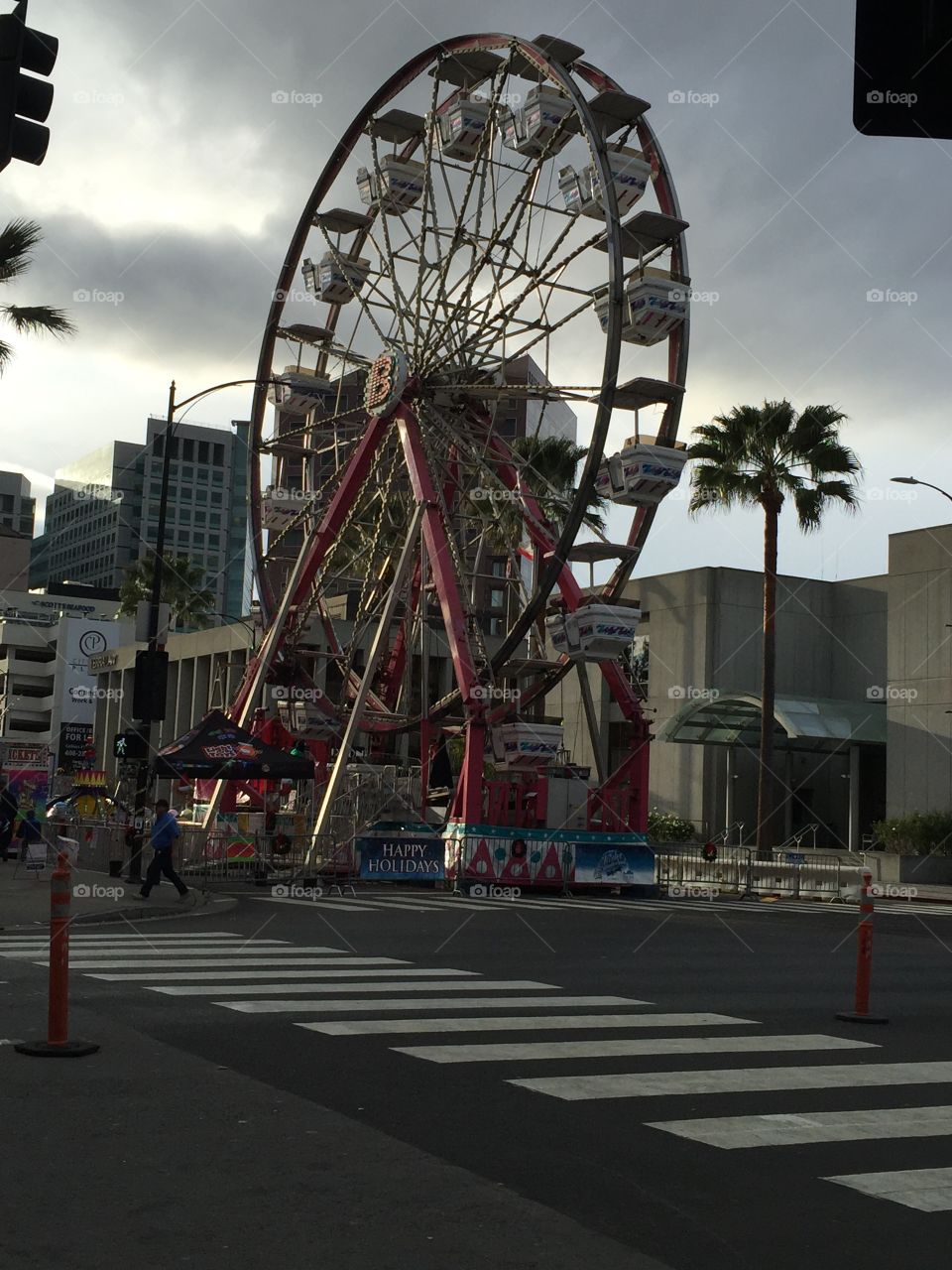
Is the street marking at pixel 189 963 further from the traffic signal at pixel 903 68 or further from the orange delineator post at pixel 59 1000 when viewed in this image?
the traffic signal at pixel 903 68

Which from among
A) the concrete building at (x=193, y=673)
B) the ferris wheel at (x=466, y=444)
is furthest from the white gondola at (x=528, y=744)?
the concrete building at (x=193, y=673)

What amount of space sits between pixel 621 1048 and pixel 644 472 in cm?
2260

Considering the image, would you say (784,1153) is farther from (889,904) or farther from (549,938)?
(889,904)

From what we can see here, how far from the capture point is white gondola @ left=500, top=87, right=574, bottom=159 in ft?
107

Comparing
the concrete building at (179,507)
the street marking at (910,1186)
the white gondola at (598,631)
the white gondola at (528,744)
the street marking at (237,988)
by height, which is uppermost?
the concrete building at (179,507)

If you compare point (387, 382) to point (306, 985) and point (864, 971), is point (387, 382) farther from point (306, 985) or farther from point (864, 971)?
point (864, 971)

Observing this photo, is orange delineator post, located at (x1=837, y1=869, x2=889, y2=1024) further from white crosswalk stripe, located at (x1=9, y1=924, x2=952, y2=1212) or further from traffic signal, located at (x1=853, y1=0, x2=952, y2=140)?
traffic signal, located at (x1=853, y1=0, x2=952, y2=140)

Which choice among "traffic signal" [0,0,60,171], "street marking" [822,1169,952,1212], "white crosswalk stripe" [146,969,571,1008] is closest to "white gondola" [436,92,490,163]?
"white crosswalk stripe" [146,969,571,1008]

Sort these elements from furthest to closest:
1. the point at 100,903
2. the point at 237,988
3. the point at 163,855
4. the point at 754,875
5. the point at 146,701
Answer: the point at 754,875 → the point at 146,701 → the point at 163,855 → the point at 100,903 → the point at 237,988

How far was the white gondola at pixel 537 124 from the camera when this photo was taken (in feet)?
107

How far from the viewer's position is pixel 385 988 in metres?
12.4

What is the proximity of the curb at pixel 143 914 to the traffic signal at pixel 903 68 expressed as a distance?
46.6ft

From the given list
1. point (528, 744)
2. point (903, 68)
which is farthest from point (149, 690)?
point (903, 68)

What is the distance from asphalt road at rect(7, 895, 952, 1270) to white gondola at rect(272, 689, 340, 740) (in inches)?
737
